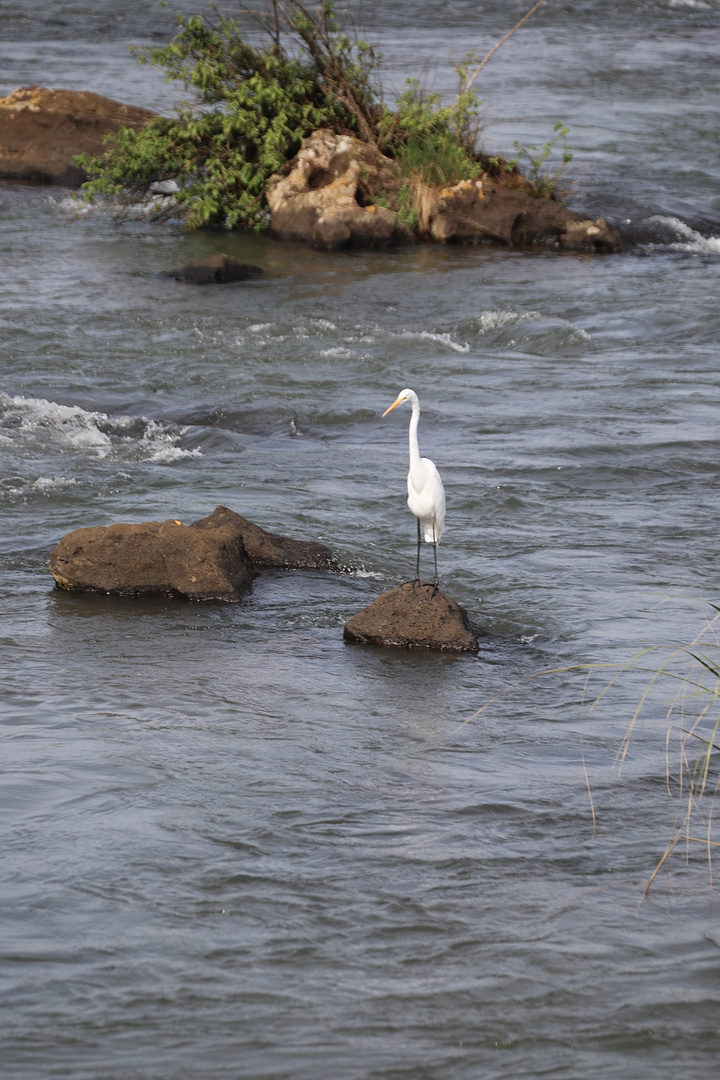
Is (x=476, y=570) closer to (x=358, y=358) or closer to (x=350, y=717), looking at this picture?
(x=350, y=717)

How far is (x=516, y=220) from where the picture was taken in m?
17.9

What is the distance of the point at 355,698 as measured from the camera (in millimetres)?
6289

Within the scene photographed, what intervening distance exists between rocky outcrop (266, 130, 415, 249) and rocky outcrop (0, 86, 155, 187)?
422 cm

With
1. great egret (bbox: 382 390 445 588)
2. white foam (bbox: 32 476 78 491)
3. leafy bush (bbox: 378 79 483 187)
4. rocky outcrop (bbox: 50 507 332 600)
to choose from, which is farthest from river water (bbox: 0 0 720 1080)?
leafy bush (bbox: 378 79 483 187)

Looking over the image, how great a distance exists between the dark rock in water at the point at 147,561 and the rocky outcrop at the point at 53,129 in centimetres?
1502

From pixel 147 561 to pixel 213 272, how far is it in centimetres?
879

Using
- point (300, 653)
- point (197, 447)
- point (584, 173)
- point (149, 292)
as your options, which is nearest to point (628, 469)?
point (197, 447)

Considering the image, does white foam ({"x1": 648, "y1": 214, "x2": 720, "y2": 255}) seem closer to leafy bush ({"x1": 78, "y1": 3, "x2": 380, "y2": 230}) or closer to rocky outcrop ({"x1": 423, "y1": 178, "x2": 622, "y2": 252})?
rocky outcrop ({"x1": 423, "y1": 178, "x2": 622, "y2": 252})

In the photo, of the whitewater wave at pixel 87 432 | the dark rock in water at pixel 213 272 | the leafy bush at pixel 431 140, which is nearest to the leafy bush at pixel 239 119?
the leafy bush at pixel 431 140

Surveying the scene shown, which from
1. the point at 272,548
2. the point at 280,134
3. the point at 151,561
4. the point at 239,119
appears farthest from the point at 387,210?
the point at 151,561

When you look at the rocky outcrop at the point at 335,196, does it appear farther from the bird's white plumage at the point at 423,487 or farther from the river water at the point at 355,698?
the bird's white plumage at the point at 423,487

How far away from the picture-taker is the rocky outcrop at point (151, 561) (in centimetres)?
746

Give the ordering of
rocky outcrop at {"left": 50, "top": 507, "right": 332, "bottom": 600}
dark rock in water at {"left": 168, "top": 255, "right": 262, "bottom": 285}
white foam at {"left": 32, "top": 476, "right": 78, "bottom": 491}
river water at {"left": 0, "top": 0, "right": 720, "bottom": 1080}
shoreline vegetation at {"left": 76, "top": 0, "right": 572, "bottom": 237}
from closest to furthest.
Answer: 1. river water at {"left": 0, "top": 0, "right": 720, "bottom": 1080}
2. rocky outcrop at {"left": 50, "top": 507, "right": 332, "bottom": 600}
3. white foam at {"left": 32, "top": 476, "right": 78, "bottom": 491}
4. dark rock in water at {"left": 168, "top": 255, "right": 262, "bottom": 285}
5. shoreline vegetation at {"left": 76, "top": 0, "right": 572, "bottom": 237}

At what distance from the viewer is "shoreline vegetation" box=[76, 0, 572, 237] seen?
58.5 feet
